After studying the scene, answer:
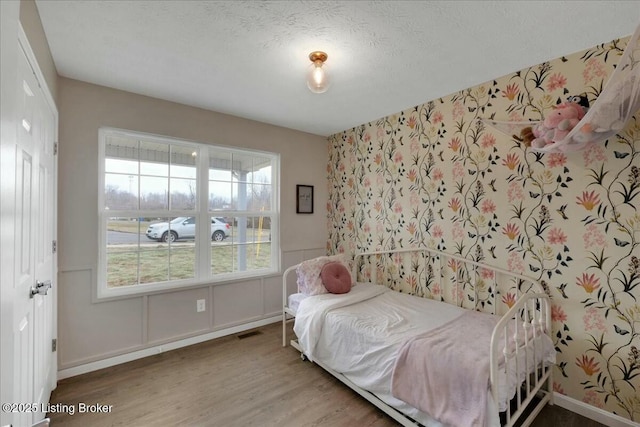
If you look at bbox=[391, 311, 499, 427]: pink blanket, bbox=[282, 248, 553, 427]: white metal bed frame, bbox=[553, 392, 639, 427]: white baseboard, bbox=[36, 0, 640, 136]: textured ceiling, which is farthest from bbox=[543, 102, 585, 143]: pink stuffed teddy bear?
bbox=[553, 392, 639, 427]: white baseboard

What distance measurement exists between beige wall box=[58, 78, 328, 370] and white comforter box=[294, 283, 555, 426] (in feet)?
3.18

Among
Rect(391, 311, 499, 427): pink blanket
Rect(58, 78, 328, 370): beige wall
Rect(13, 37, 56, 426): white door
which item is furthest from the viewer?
Rect(58, 78, 328, 370): beige wall

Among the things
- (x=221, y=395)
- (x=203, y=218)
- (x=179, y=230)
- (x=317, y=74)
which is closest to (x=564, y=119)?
(x=317, y=74)

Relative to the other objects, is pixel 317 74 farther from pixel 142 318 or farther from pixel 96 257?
pixel 142 318

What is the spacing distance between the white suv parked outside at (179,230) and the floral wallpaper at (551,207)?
1.96 meters

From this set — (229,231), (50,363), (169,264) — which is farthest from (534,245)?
(50,363)

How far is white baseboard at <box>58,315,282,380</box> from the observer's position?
2350mm

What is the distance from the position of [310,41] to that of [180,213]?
204 centimetres

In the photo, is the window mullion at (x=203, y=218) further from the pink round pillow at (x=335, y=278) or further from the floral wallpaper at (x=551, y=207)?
the floral wallpaper at (x=551, y=207)

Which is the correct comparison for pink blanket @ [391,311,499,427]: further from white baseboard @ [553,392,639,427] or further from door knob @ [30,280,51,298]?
door knob @ [30,280,51,298]

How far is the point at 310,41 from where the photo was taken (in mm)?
1863

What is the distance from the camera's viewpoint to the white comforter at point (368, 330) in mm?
1897

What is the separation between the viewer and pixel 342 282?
289 cm

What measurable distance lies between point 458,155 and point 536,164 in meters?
0.61
